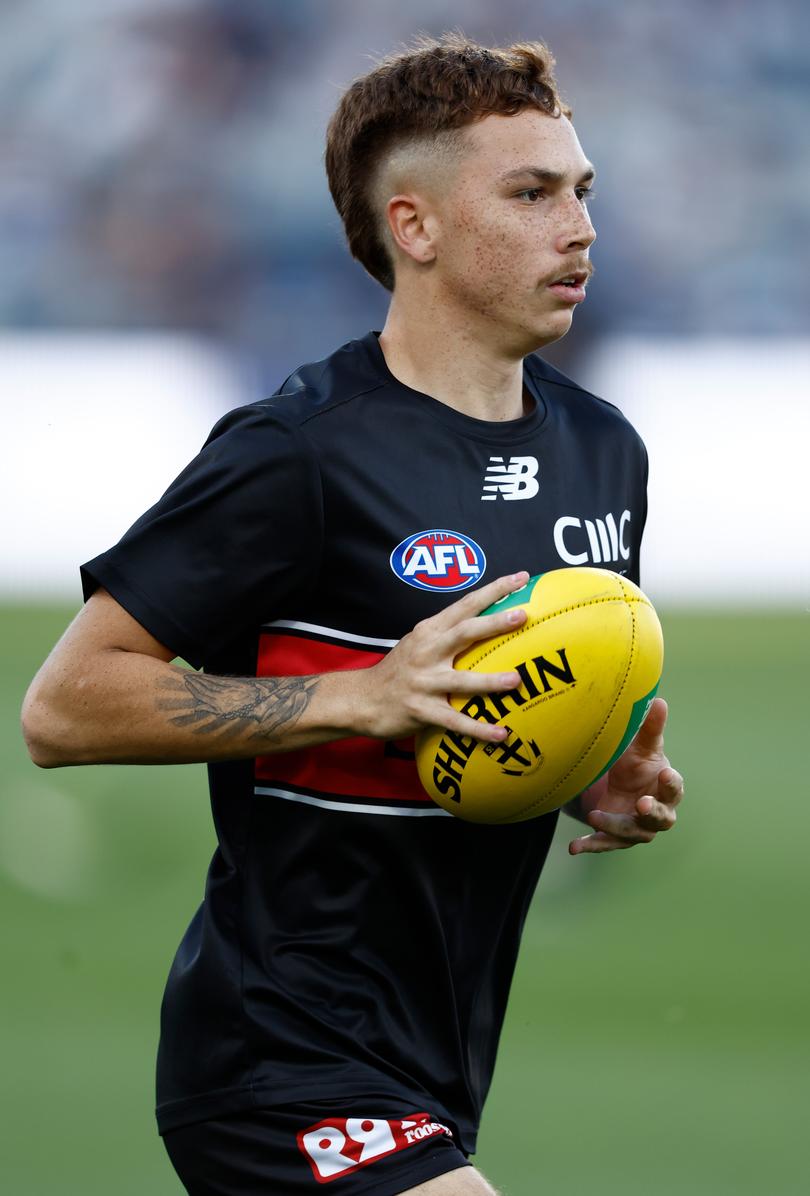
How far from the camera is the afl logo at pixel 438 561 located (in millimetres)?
2953

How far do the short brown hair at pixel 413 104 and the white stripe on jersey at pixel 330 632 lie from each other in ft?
2.73

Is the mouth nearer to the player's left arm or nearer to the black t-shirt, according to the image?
the black t-shirt

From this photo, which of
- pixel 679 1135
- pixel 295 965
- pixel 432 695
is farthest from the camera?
pixel 679 1135

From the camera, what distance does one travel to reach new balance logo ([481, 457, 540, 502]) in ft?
10.2

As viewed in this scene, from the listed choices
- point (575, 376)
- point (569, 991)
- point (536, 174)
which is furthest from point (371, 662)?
point (575, 376)

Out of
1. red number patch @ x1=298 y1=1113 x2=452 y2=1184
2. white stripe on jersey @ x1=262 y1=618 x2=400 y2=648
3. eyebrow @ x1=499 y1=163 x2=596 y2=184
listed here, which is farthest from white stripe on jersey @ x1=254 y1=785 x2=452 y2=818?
eyebrow @ x1=499 y1=163 x2=596 y2=184

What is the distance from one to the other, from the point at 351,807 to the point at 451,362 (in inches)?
34.4

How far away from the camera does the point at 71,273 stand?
19219 millimetres

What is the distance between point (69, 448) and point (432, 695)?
14803 millimetres

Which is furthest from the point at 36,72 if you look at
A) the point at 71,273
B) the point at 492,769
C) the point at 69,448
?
the point at 492,769

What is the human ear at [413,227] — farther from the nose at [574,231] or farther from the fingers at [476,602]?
the fingers at [476,602]

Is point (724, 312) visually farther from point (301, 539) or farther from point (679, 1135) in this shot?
point (301, 539)

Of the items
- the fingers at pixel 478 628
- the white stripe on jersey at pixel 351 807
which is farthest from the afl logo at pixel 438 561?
the white stripe on jersey at pixel 351 807

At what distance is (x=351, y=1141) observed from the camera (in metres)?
2.76
